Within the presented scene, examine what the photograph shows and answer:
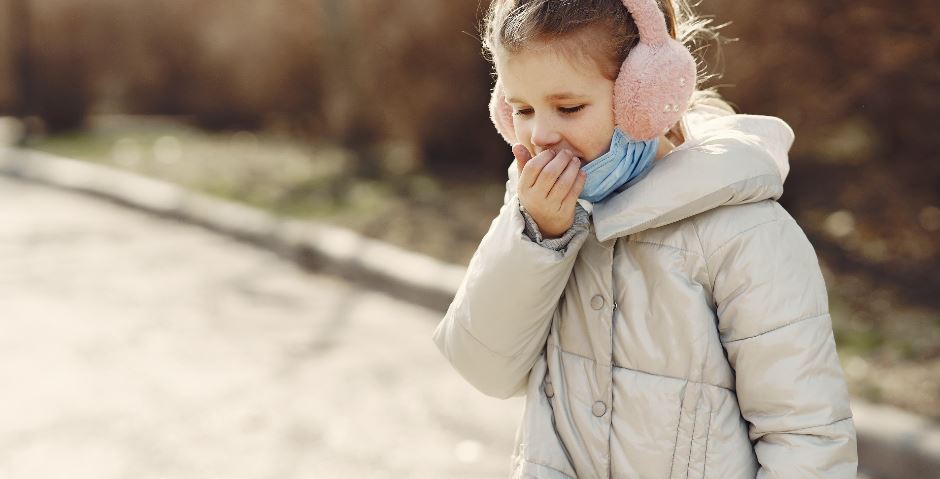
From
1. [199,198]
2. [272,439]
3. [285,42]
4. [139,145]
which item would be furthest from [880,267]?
[139,145]

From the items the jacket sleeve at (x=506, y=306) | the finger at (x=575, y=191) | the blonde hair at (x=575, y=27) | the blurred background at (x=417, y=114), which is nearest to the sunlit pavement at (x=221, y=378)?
the blurred background at (x=417, y=114)

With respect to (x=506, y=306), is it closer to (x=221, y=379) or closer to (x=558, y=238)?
(x=558, y=238)

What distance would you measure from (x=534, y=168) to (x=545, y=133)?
0.26 feet

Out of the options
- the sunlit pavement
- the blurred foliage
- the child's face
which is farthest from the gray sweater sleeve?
the sunlit pavement

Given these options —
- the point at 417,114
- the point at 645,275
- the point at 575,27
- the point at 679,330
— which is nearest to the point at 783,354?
the point at 679,330

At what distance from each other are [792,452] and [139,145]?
34.8ft

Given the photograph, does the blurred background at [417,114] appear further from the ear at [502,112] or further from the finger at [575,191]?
the finger at [575,191]

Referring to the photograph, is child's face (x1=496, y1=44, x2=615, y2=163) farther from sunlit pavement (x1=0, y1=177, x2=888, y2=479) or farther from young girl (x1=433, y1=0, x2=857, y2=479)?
sunlit pavement (x1=0, y1=177, x2=888, y2=479)

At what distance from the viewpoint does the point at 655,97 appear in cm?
185

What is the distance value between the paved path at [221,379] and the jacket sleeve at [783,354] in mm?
1839

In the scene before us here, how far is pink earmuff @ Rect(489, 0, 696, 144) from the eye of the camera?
1.85 m

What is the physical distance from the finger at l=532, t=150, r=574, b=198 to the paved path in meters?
1.89

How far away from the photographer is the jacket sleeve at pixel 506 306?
6.29 feet

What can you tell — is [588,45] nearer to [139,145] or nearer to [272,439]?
[272,439]
